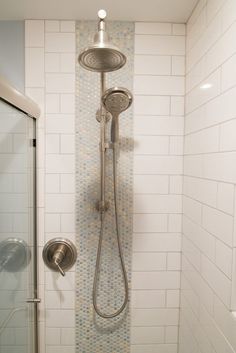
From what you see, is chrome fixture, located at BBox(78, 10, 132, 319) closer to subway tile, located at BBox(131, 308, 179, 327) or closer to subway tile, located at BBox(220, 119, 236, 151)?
subway tile, located at BBox(131, 308, 179, 327)

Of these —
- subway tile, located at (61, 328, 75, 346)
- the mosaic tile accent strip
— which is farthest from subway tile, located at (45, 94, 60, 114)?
subway tile, located at (61, 328, 75, 346)

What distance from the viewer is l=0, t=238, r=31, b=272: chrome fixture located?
→ 106 centimetres

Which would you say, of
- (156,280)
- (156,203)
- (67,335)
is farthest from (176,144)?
(67,335)

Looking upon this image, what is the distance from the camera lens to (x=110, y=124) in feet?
4.09

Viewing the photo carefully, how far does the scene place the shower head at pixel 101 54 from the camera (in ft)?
2.71

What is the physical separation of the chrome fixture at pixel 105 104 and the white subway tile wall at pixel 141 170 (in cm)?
14

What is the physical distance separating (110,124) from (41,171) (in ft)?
1.49

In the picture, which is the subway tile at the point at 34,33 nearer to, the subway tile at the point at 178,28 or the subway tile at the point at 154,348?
the subway tile at the point at 178,28

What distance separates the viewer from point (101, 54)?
893 mm

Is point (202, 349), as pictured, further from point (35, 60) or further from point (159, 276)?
point (35, 60)

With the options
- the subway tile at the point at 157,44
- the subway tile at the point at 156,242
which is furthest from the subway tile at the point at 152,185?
the subway tile at the point at 157,44

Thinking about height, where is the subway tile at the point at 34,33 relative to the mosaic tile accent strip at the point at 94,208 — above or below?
above

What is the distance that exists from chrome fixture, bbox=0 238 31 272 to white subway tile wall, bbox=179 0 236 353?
84 cm

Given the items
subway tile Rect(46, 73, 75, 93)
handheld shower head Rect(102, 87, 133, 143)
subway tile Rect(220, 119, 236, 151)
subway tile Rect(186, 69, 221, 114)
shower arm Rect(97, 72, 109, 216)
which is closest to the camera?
subway tile Rect(220, 119, 236, 151)
